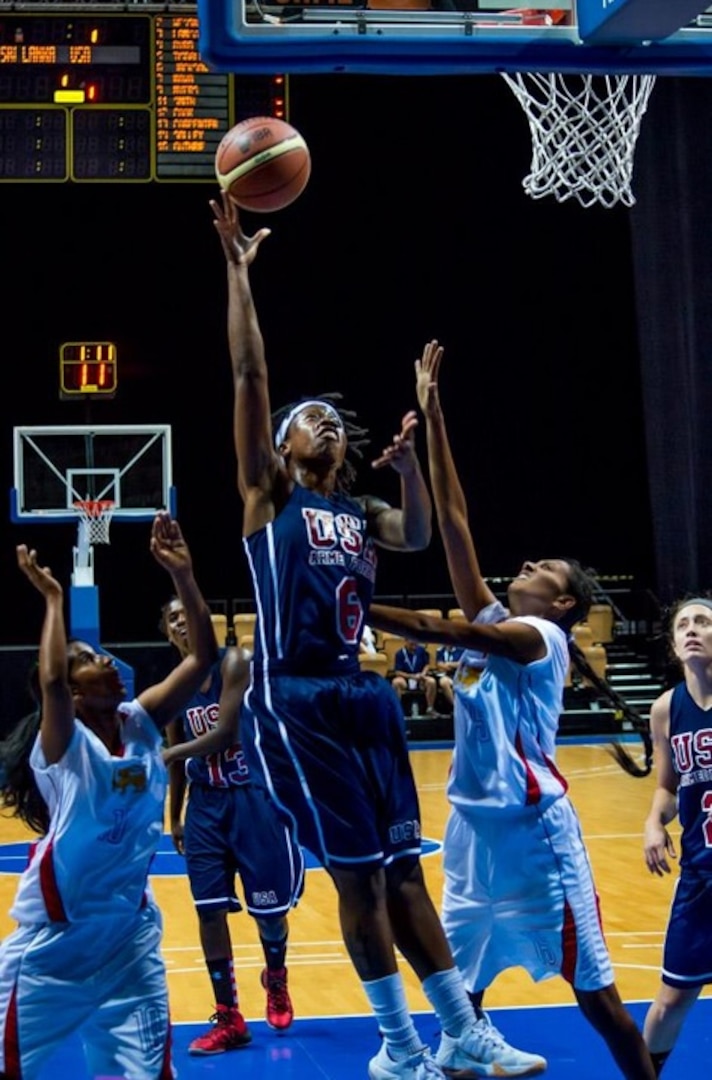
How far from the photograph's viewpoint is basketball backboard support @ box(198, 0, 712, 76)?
16.4ft

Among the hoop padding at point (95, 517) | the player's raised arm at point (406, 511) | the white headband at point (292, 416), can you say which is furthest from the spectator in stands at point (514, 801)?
the hoop padding at point (95, 517)

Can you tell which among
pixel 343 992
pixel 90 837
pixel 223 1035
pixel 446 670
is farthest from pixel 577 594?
pixel 446 670

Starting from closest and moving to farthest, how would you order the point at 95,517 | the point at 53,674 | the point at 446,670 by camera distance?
the point at 53,674, the point at 95,517, the point at 446,670

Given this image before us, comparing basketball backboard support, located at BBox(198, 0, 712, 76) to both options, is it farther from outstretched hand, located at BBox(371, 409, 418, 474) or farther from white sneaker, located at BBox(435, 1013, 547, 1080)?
white sneaker, located at BBox(435, 1013, 547, 1080)

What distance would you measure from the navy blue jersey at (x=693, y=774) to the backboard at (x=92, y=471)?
9580 mm

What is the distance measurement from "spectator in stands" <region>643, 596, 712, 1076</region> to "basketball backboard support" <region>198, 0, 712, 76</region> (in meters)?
1.76

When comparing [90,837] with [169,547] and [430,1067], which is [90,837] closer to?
[169,547]

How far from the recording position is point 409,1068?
385 cm

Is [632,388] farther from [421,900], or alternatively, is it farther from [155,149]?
[421,900]

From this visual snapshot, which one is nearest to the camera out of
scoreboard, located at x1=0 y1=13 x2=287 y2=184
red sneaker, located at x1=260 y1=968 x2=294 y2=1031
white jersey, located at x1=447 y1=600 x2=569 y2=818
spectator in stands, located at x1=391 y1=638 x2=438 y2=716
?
white jersey, located at x1=447 y1=600 x2=569 y2=818

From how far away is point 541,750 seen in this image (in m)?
4.77

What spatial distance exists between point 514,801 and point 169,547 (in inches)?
51.6

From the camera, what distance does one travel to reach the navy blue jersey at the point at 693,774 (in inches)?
191

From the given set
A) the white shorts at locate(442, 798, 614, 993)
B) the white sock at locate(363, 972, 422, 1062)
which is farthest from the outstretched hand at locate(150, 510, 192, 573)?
the white shorts at locate(442, 798, 614, 993)
